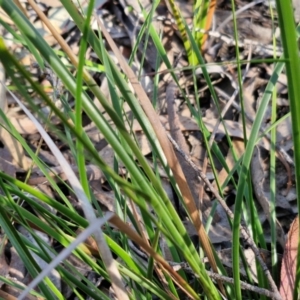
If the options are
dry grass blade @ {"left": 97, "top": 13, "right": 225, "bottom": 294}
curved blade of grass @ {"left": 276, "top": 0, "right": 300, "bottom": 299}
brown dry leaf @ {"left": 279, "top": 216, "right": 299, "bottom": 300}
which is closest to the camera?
curved blade of grass @ {"left": 276, "top": 0, "right": 300, "bottom": 299}

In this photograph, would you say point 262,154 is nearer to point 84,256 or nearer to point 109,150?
point 109,150

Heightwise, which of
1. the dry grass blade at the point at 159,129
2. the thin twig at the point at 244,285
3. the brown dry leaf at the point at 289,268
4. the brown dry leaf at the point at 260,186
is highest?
the dry grass blade at the point at 159,129

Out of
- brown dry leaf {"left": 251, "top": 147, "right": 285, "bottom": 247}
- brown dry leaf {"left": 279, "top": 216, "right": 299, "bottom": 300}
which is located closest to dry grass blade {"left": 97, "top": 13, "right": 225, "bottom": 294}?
brown dry leaf {"left": 279, "top": 216, "right": 299, "bottom": 300}

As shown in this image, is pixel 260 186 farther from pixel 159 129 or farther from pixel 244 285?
pixel 159 129

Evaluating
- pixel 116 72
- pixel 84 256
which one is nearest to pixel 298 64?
pixel 116 72

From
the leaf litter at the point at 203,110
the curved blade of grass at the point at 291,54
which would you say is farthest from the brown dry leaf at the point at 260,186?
the curved blade of grass at the point at 291,54

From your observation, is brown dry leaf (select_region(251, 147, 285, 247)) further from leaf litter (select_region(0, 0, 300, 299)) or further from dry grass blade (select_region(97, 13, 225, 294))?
dry grass blade (select_region(97, 13, 225, 294))

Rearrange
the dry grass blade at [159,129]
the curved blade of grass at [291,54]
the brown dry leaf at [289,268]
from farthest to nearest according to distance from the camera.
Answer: the brown dry leaf at [289,268]
the dry grass blade at [159,129]
the curved blade of grass at [291,54]

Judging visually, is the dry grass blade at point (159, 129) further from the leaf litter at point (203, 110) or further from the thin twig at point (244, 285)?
the leaf litter at point (203, 110)
